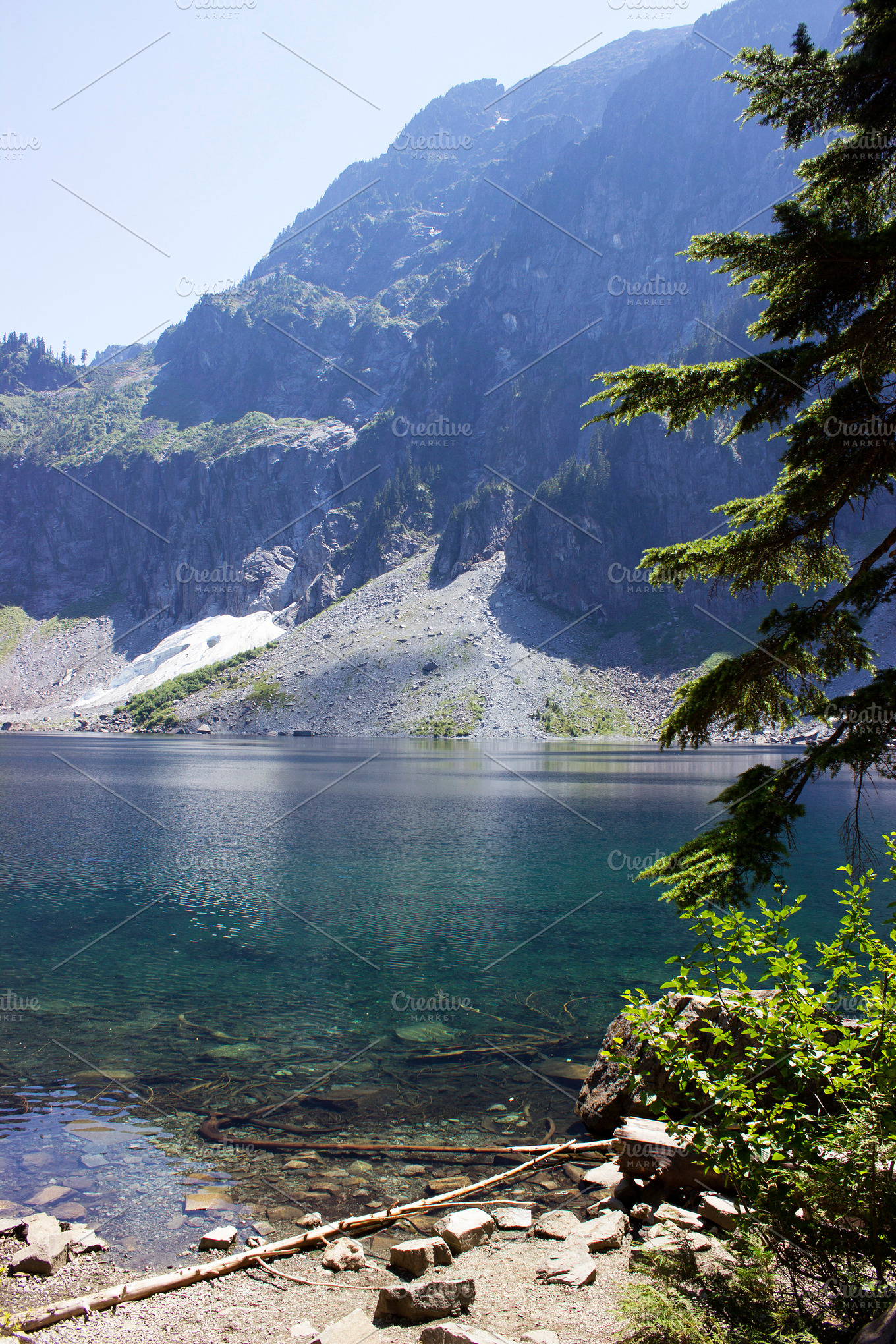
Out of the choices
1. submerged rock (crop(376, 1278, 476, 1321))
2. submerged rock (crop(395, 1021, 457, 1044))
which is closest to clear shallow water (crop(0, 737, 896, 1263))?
submerged rock (crop(395, 1021, 457, 1044))

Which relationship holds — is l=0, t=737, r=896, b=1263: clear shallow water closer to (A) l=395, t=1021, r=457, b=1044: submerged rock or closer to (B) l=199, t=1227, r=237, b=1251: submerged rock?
(A) l=395, t=1021, r=457, b=1044: submerged rock

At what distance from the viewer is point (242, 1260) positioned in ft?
30.0

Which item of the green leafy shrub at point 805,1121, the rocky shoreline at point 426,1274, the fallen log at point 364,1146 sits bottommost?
the fallen log at point 364,1146

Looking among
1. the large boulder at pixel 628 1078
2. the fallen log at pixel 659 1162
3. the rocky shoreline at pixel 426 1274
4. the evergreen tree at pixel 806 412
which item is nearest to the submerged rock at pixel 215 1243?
the rocky shoreline at pixel 426 1274

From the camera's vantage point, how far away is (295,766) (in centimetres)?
10112

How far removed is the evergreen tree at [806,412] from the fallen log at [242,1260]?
6.33 m

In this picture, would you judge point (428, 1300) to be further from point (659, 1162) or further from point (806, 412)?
point (806, 412)

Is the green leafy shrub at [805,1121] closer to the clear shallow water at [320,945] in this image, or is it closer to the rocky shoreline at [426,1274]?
the rocky shoreline at [426,1274]

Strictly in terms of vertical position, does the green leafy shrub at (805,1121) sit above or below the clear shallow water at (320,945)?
above

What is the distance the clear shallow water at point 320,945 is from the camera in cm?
1541

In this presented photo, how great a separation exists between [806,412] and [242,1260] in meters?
13.1

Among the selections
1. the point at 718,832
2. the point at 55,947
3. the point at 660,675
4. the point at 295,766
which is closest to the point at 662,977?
the point at 718,832

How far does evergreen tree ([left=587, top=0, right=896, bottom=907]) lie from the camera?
28.4 feet

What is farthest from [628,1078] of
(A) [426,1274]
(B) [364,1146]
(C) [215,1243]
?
(C) [215,1243]
